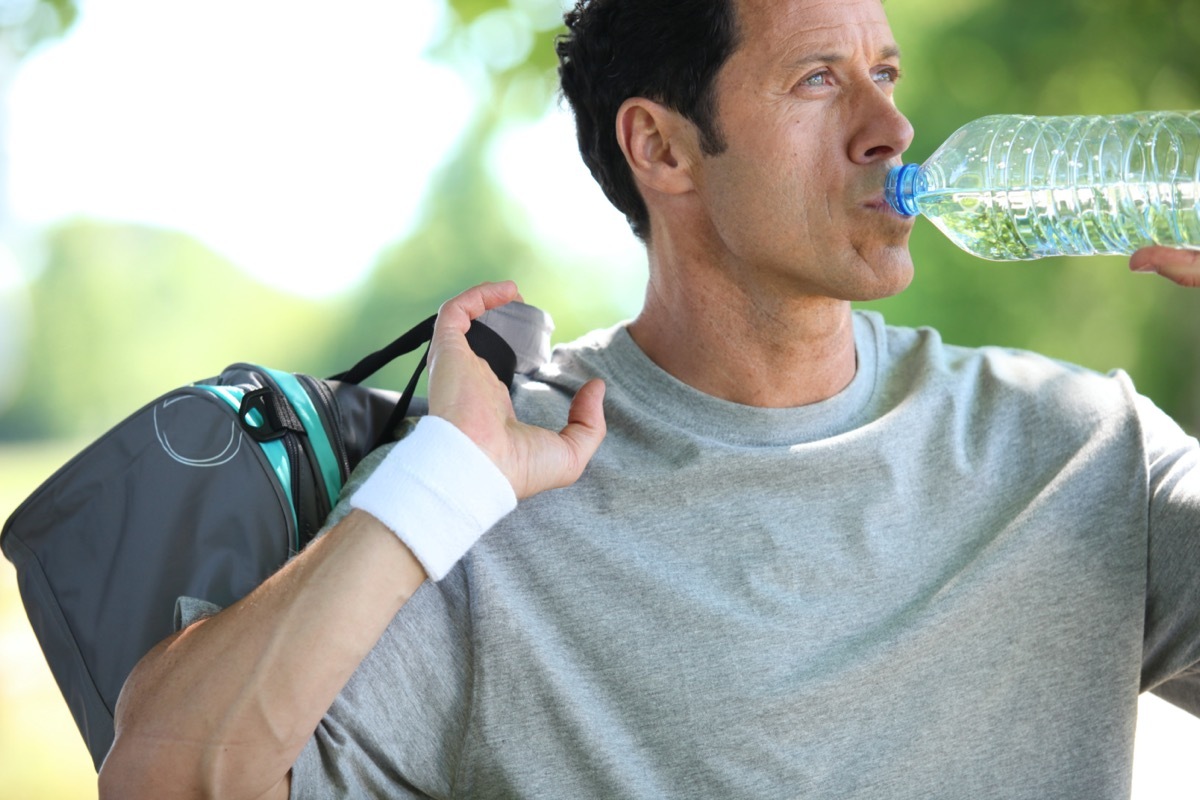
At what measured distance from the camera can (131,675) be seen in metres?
1.29

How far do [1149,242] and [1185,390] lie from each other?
4049 millimetres

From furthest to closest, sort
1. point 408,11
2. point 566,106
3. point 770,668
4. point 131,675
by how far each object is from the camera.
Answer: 1. point 408,11
2. point 566,106
3. point 770,668
4. point 131,675

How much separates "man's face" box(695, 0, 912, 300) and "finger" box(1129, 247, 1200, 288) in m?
0.32

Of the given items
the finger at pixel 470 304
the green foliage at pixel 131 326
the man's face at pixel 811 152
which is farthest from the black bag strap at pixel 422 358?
the green foliage at pixel 131 326

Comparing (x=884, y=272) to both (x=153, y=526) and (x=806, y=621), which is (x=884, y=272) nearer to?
(x=806, y=621)

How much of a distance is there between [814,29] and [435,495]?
851 mm

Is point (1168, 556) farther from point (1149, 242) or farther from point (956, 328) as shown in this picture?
point (956, 328)

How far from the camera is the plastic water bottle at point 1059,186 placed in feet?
4.69

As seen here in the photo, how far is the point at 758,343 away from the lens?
1.63 metres

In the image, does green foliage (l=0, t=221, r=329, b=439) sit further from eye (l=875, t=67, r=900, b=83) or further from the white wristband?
the white wristband

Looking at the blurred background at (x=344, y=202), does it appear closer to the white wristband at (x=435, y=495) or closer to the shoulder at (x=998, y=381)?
the shoulder at (x=998, y=381)

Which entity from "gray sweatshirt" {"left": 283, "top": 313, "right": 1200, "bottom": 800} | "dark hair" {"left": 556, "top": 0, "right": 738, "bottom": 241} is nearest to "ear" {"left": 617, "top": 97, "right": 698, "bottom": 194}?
"dark hair" {"left": 556, "top": 0, "right": 738, "bottom": 241}

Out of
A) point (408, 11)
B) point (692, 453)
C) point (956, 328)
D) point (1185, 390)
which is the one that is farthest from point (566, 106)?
point (1185, 390)

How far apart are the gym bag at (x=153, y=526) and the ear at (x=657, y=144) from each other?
649 millimetres
